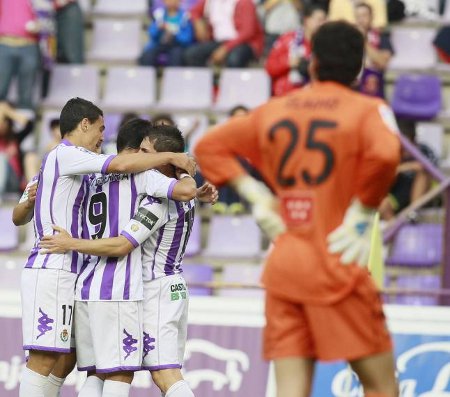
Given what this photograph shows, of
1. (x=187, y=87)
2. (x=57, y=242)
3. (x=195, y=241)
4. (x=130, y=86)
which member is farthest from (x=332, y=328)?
(x=130, y=86)

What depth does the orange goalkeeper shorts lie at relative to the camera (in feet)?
17.5

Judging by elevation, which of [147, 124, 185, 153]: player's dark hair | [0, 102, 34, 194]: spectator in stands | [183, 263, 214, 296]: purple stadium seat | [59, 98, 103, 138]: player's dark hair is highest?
[59, 98, 103, 138]: player's dark hair

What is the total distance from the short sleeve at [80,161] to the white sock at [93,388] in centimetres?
111

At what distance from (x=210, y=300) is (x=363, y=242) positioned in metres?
3.71

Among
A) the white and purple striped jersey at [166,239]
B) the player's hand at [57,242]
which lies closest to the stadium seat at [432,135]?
the white and purple striped jersey at [166,239]

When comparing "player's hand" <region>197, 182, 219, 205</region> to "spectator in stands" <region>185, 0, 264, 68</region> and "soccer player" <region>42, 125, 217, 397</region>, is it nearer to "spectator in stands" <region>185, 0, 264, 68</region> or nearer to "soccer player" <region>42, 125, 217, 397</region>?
"soccer player" <region>42, 125, 217, 397</region>

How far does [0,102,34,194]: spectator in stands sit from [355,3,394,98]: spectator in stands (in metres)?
3.36

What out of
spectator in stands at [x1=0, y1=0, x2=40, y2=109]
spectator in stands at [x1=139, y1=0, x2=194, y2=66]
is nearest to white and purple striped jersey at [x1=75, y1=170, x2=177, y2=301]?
spectator in stands at [x1=0, y1=0, x2=40, y2=109]

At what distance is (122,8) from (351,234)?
10037 millimetres

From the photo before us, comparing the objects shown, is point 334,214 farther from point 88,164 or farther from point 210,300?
point 210,300

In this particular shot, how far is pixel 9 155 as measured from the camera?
12.4 m

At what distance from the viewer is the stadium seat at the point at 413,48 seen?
45.9 ft

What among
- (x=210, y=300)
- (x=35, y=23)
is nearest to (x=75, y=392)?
(x=210, y=300)

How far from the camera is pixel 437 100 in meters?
13.3
